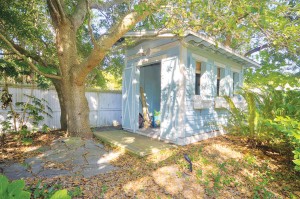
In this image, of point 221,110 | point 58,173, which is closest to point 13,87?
point 58,173

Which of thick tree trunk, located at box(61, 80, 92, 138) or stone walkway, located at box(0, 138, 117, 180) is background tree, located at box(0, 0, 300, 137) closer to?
thick tree trunk, located at box(61, 80, 92, 138)

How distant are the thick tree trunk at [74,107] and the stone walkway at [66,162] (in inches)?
13.9

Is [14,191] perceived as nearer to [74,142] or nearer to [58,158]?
[58,158]

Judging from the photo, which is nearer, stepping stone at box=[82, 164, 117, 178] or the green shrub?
the green shrub

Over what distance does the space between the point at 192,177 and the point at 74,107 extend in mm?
3754

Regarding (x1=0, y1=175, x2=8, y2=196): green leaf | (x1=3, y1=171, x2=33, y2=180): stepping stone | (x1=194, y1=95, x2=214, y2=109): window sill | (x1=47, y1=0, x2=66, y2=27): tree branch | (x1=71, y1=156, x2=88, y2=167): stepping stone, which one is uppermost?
(x1=47, y1=0, x2=66, y2=27): tree branch

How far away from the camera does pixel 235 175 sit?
3582 mm

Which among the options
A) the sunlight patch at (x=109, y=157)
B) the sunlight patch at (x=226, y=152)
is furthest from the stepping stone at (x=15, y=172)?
the sunlight patch at (x=226, y=152)

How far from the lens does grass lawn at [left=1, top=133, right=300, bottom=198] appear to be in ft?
9.48

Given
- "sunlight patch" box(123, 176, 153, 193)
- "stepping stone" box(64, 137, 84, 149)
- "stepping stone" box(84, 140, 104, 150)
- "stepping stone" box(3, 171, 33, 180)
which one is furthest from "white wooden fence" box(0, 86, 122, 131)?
"sunlight patch" box(123, 176, 153, 193)

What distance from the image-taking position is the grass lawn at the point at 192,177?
2889 mm

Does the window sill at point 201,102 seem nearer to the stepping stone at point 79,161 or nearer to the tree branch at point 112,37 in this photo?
the tree branch at point 112,37

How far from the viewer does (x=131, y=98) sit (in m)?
6.56

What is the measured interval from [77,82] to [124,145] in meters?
2.29
